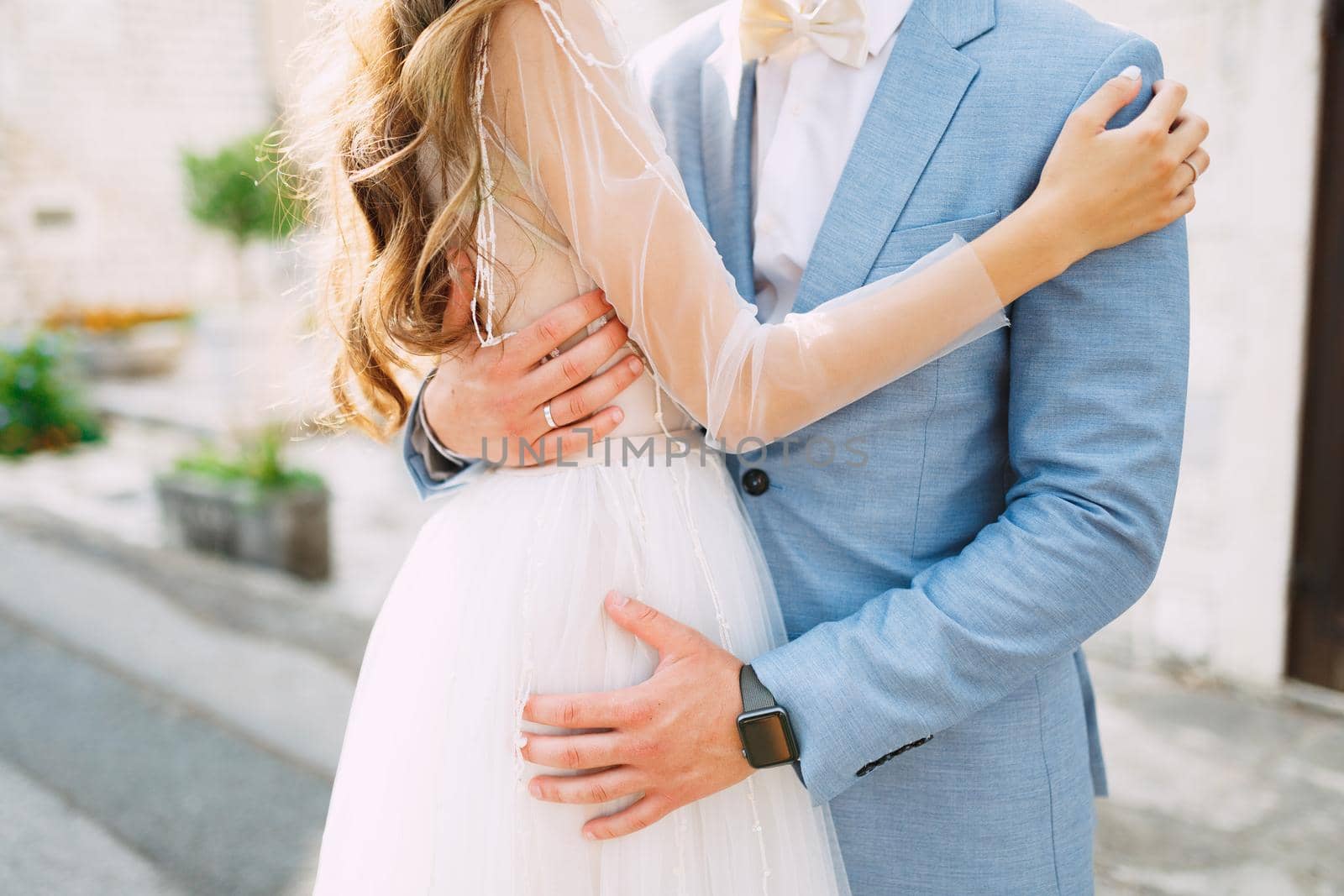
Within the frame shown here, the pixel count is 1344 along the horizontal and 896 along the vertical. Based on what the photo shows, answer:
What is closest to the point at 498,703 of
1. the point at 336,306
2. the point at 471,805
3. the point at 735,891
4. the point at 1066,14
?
the point at 471,805

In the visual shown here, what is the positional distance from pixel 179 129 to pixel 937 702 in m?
12.4

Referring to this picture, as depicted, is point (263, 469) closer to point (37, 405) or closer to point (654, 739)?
point (37, 405)

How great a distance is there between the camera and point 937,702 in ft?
3.59

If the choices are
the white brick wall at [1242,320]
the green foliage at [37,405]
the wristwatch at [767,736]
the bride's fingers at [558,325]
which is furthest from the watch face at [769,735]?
the green foliage at [37,405]

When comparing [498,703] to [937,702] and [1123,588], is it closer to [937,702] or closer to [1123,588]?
[937,702]

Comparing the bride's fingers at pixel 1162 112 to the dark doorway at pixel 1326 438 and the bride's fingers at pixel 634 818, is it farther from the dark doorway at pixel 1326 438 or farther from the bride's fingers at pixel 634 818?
the dark doorway at pixel 1326 438

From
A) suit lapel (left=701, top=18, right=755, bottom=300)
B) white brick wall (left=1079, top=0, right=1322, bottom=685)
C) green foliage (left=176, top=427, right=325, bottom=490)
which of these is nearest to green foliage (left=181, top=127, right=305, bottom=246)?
A: green foliage (left=176, top=427, right=325, bottom=490)

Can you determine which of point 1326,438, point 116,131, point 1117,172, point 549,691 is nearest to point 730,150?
point 1117,172

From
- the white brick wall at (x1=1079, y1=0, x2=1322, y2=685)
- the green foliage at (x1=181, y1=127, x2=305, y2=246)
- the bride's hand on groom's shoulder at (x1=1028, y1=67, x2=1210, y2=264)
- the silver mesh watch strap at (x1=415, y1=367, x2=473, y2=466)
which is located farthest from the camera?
the green foliage at (x1=181, y1=127, x2=305, y2=246)

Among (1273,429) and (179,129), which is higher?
(179,129)

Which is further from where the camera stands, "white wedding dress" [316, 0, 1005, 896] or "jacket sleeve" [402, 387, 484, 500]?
"jacket sleeve" [402, 387, 484, 500]

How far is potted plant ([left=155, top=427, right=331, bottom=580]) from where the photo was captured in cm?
500

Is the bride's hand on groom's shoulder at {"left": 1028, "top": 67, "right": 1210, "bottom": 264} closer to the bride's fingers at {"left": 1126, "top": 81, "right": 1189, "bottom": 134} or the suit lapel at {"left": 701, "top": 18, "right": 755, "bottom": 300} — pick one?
the bride's fingers at {"left": 1126, "top": 81, "right": 1189, "bottom": 134}

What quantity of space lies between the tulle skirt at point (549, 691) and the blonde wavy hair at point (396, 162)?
0.27m
